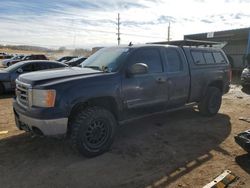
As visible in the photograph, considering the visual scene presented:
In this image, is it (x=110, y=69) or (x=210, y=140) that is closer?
(x=110, y=69)

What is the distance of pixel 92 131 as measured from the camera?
15.8 feet

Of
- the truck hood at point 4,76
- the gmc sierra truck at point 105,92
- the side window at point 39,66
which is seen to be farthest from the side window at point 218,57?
the truck hood at point 4,76

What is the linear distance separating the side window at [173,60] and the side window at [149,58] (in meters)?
0.30

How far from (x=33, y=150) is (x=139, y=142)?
1994 mm

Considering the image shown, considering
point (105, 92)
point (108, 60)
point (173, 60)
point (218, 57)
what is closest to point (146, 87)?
point (108, 60)

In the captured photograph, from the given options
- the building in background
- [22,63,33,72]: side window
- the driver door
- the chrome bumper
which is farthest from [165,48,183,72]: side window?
the building in background

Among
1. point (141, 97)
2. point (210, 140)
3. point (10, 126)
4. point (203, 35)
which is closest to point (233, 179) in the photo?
point (210, 140)

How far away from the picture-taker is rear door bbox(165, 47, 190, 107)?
6.10 meters

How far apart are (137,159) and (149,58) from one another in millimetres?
2097

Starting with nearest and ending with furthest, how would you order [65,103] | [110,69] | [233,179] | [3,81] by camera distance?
1. [233,179]
2. [65,103]
3. [110,69]
4. [3,81]

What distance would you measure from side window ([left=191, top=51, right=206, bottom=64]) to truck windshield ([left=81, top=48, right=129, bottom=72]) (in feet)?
6.89

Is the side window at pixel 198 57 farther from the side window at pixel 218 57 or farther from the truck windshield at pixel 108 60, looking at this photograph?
the truck windshield at pixel 108 60

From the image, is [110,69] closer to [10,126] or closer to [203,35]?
[10,126]

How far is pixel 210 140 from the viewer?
577 cm
